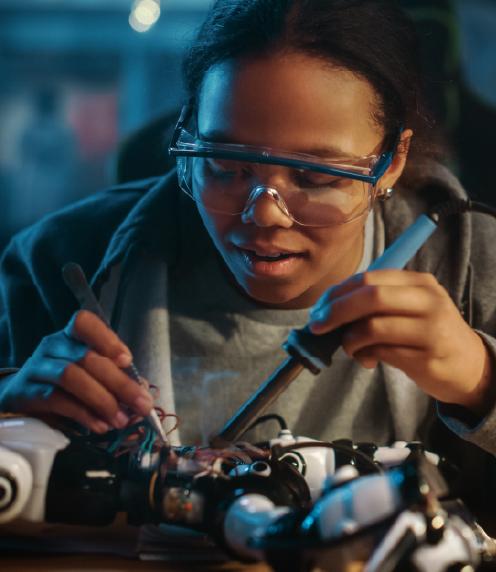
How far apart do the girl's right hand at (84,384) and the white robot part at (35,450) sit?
0.24ft

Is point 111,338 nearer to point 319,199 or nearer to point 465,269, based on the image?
point 319,199

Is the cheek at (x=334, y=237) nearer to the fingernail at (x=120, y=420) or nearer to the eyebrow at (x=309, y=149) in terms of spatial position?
the eyebrow at (x=309, y=149)

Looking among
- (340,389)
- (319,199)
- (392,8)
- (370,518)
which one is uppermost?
(392,8)

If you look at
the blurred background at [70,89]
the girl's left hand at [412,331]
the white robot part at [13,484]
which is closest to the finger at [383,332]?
the girl's left hand at [412,331]

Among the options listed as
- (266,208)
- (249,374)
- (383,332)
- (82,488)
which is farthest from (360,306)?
(249,374)

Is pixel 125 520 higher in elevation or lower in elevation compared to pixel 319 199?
lower

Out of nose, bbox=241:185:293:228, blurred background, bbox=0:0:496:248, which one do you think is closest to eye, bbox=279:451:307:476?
nose, bbox=241:185:293:228

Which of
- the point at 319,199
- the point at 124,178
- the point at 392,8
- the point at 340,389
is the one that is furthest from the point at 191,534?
the point at 124,178

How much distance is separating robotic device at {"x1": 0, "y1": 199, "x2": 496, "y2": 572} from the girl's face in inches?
4.1

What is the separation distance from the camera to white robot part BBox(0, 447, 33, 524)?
525mm

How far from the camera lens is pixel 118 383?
64cm

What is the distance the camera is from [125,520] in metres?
0.56

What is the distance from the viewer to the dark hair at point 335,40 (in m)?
0.73

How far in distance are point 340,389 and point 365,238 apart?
0.61 feet
